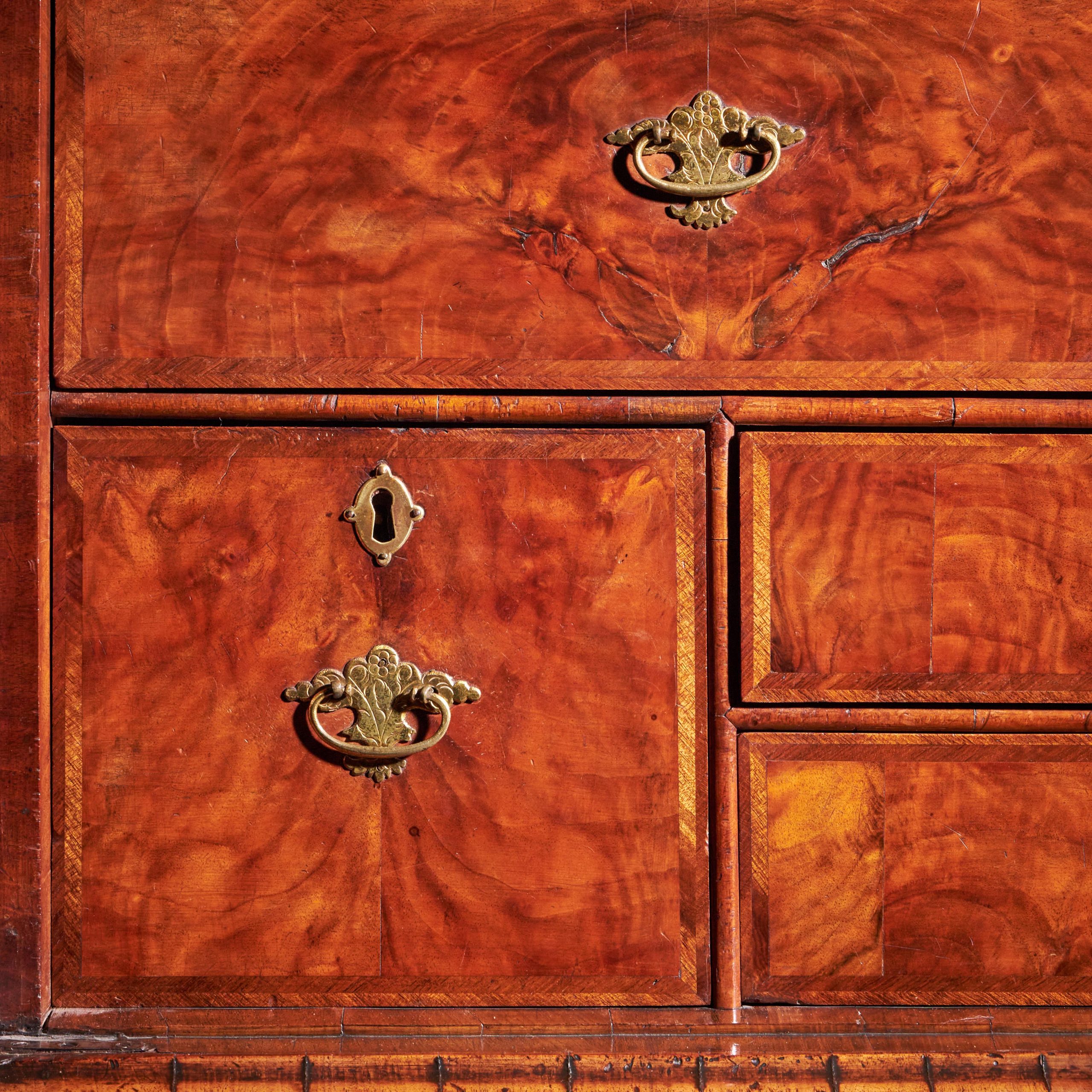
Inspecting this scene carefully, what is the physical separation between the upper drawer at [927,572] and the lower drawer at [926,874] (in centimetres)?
5

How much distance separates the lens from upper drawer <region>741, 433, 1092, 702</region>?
622 millimetres

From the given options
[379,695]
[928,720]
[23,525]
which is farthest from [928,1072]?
[23,525]

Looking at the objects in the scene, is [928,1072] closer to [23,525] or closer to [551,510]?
[551,510]

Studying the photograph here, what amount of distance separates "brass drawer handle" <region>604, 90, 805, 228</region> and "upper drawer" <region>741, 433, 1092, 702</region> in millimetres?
170

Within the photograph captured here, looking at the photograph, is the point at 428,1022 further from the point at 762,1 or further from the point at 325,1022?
the point at 762,1

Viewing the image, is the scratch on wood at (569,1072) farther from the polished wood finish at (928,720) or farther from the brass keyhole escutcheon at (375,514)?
the brass keyhole escutcheon at (375,514)

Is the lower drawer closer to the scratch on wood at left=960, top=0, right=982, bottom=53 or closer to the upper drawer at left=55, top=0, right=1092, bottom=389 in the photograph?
the upper drawer at left=55, top=0, right=1092, bottom=389

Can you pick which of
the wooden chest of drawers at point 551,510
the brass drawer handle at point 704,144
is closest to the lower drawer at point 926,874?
the wooden chest of drawers at point 551,510

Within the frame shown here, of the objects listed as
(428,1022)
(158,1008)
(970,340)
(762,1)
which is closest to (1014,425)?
(970,340)

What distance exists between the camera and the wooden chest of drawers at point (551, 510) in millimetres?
617

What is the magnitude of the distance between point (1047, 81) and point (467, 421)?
46 cm

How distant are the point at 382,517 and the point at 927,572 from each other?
0.37 metres

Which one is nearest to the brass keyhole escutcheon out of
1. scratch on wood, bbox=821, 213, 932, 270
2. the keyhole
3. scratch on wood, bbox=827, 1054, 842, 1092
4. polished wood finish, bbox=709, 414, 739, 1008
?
the keyhole

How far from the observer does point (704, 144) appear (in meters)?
0.62
